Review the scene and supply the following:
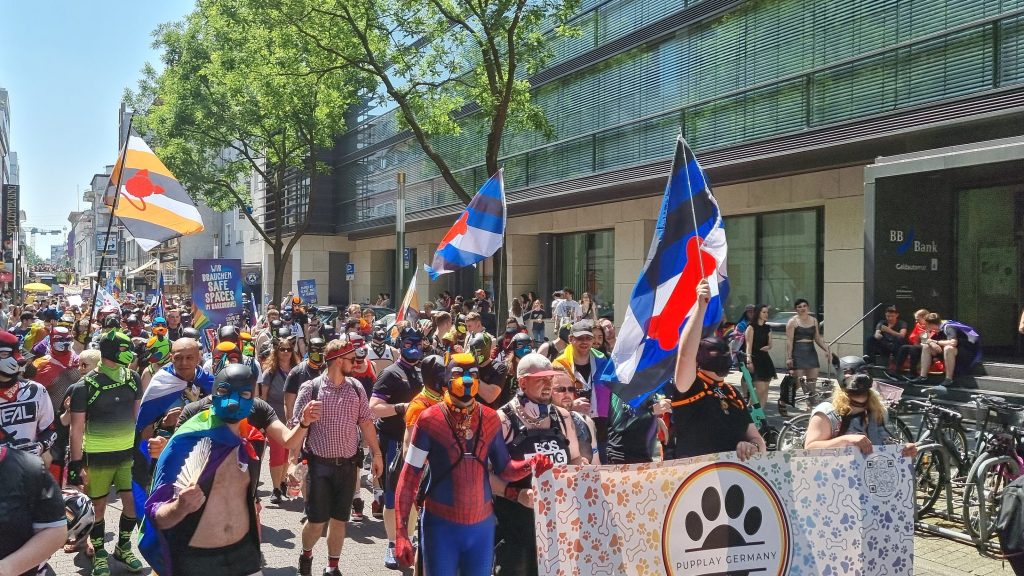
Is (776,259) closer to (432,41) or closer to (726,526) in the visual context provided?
(432,41)

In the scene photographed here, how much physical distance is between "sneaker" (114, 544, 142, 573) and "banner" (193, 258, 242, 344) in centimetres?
939

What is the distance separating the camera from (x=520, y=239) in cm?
2859

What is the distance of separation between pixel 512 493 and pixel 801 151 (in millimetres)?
13197

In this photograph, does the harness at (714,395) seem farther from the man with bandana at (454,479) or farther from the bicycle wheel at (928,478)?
the bicycle wheel at (928,478)

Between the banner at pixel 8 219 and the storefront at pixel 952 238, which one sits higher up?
the banner at pixel 8 219

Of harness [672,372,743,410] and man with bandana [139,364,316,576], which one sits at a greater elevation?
harness [672,372,743,410]

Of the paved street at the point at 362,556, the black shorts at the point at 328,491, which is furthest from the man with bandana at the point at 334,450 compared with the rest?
the paved street at the point at 362,556

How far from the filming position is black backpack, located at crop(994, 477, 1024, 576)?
3.93 meters

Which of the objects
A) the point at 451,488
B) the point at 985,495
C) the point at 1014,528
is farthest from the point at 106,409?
the point at 985,495

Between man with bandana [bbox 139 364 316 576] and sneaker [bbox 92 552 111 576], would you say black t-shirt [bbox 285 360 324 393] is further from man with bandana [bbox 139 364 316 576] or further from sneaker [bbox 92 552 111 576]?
→ man with bandana [bbox 139 364 316 576]

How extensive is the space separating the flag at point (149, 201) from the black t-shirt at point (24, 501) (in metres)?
9.88

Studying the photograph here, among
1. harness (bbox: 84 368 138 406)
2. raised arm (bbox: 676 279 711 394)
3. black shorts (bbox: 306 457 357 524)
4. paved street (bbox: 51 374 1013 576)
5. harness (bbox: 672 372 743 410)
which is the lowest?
paved street (bbox: 51 374 1013 576)

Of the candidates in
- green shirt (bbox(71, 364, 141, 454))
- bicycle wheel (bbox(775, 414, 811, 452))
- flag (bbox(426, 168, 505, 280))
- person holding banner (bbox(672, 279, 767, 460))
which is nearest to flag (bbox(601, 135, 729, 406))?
person holding banner (bbox(672, 279, 767, 460))

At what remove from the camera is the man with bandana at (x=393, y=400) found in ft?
22.3
